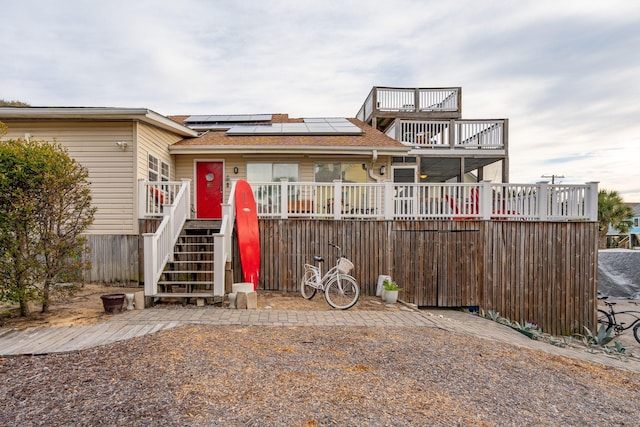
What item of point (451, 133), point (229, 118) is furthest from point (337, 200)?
point (229, 118)

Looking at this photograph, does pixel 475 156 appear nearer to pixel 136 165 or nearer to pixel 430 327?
pixel 430 327

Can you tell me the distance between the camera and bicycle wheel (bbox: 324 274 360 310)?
255 inches

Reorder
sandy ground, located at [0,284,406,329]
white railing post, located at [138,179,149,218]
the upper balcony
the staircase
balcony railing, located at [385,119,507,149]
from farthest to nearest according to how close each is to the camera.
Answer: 1. the upper balcony
2. balcony railing, located at [385,119,507,149]
3. white railing post, located at [138,179,149,218]
4. the staircase
5. sandy ground, located at [0,284,406,329]

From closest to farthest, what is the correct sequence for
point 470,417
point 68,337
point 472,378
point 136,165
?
point 470,417 < point 472,378 < point 68,337 < point 136,165

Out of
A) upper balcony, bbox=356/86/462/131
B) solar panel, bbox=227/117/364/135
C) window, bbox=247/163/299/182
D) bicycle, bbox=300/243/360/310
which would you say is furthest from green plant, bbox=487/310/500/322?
upper balcony, bbox=356/86/462/131

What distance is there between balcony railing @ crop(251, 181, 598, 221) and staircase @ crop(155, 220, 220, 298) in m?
1.44

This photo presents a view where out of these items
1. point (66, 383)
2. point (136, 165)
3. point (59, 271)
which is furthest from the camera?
point (136, 165)

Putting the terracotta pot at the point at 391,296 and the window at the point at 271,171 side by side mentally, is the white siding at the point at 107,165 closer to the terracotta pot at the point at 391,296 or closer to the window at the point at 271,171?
the window at the point at 271,171

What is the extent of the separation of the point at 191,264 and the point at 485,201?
22.7 feet

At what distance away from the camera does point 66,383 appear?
10.2 ft

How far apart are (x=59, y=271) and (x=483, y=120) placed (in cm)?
1455

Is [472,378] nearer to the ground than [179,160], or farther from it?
nearer to the ground

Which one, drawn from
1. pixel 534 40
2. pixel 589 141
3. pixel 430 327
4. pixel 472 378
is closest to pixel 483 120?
pixel 534 40

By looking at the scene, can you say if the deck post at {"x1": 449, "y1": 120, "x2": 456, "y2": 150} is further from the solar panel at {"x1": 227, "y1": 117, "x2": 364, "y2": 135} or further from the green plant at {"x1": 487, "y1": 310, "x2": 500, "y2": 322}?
the green plant at {"x1": 487, "y1": 310, "x2": 500, "y2": 322}
